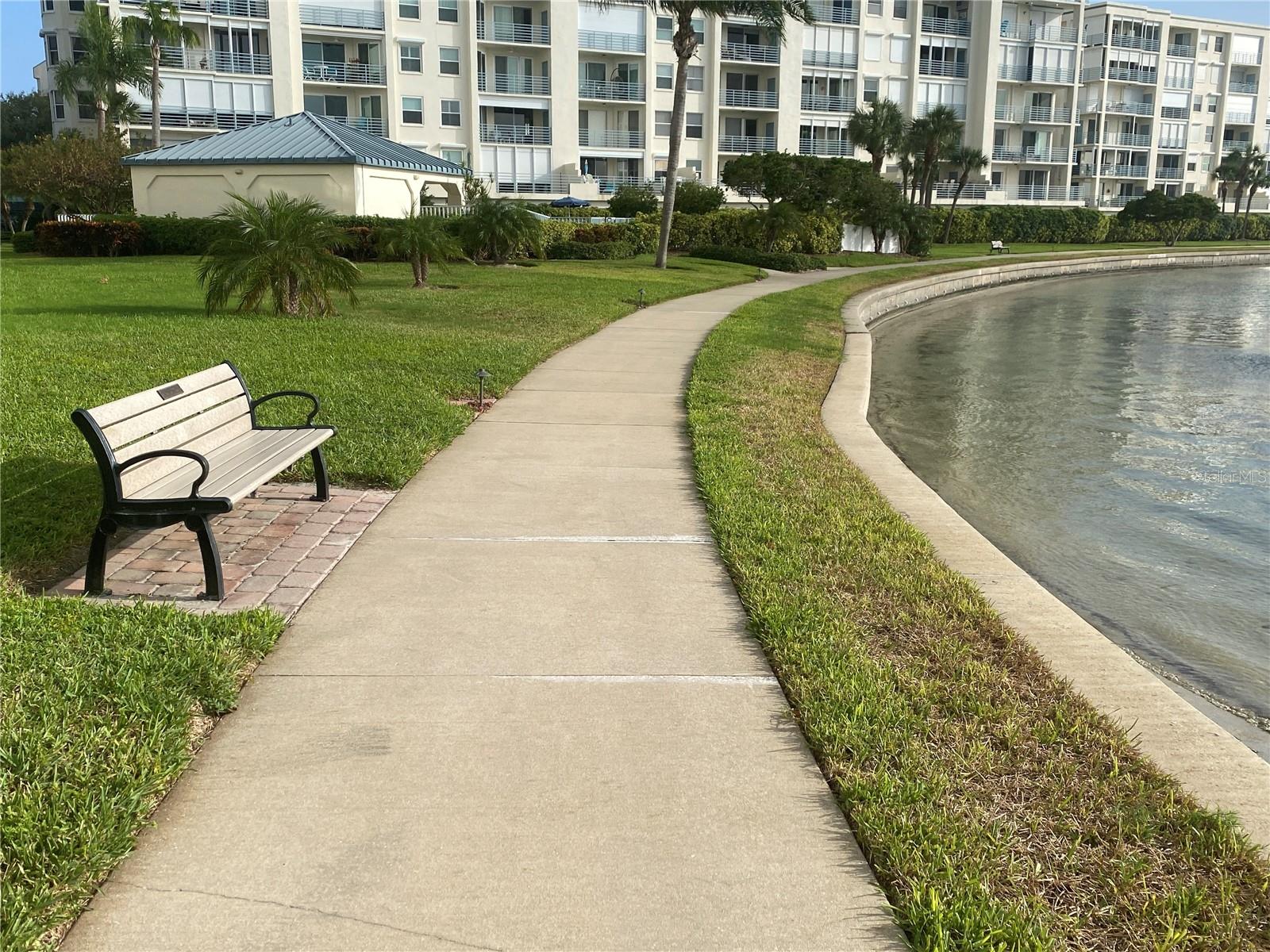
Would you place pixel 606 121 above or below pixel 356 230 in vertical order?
above

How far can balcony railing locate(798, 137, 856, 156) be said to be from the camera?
6731 cm

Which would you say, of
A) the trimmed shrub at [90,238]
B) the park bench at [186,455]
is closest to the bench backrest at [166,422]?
the park bench at [186,455]

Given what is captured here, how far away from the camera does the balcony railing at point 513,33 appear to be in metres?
57.2

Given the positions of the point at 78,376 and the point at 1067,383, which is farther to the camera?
the point at 1067,383

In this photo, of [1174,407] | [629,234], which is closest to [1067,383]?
[1174,407]

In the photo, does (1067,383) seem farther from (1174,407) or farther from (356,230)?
(356,230)

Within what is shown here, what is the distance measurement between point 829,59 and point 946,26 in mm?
10869

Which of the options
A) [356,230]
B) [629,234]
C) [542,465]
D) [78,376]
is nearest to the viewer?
[542,465]

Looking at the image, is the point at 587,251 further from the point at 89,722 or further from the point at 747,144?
the point at 89,722

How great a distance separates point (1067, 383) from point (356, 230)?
69.5 feet

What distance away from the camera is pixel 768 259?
1492 inches

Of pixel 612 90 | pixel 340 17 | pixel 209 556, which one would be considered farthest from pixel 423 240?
pixel 612 90

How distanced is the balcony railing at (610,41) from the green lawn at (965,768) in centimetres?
5726

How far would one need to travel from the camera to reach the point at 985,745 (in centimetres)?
389
